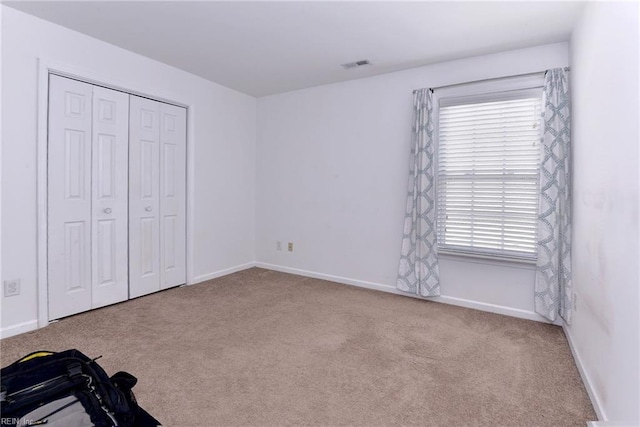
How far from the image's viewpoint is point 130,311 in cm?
310

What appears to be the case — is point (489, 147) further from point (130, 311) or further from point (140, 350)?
point (130, 311)

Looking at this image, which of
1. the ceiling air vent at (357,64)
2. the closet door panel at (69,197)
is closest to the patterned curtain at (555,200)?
the ceiling air vent at (357,64)

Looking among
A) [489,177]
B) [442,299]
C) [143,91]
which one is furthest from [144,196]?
[489,177]

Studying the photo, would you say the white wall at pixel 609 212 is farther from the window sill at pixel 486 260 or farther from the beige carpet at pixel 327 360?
the window sill at pixel 486 260

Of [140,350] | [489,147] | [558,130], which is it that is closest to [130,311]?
[140,350]

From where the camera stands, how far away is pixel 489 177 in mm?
3193

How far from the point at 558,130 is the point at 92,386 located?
3499 mm

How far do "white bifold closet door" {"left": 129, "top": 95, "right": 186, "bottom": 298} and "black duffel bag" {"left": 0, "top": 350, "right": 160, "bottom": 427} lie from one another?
2127 mm

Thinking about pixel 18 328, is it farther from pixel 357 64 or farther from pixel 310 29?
pixel 357 64

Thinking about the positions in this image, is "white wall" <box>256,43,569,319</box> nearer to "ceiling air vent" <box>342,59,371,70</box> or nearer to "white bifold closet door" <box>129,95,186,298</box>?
"ceiling air vent" <box>342,59,371,70</box>

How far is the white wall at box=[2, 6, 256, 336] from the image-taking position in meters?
2.55

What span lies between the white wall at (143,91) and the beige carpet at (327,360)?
26.2 inches

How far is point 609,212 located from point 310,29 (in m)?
2.41

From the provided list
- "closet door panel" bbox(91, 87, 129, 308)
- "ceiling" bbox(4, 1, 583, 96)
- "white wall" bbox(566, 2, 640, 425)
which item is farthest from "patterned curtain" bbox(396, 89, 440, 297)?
"closet door panel" bbox(91, 87, 129, 308)
